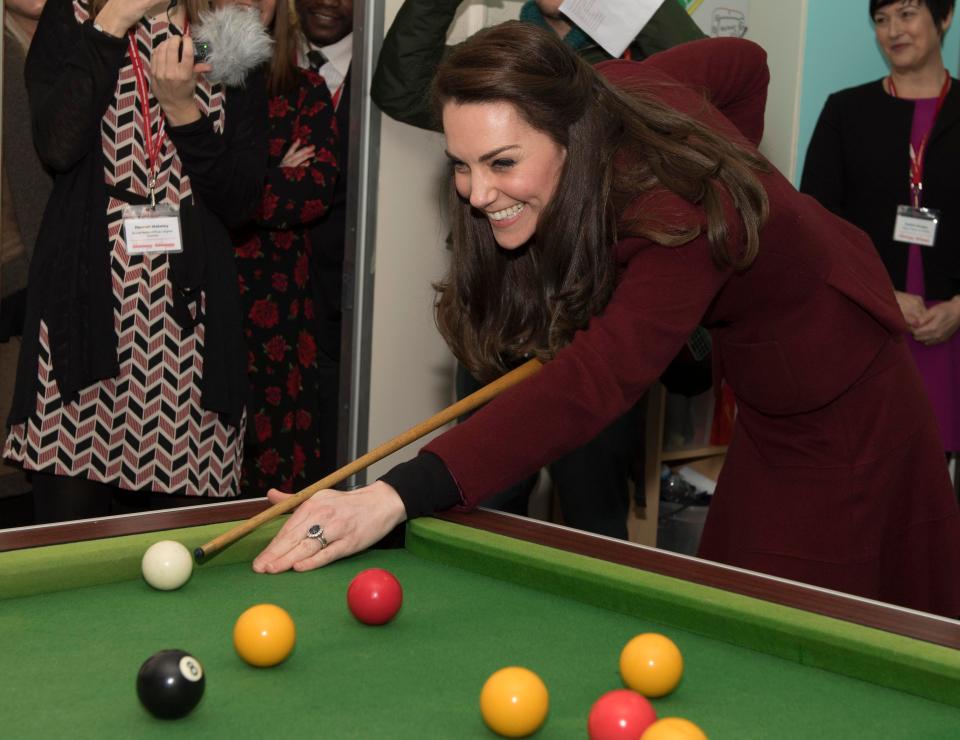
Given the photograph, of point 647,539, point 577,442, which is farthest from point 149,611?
point 647,539

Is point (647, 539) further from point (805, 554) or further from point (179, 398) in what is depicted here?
point (805, 554)

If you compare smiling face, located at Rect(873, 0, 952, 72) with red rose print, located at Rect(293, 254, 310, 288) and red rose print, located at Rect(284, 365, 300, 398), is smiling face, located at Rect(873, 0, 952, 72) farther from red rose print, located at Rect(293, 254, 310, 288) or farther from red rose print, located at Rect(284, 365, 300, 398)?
red rose print, located at Rect(284, 365, 300, 398)

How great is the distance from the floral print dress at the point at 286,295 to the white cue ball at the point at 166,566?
158cm

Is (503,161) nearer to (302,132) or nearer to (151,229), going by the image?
(151,229)

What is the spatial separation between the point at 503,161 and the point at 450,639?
0.67 m

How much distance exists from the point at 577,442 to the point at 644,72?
631 millimetres

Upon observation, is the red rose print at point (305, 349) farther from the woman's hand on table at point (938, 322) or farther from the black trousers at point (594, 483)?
the woman's hand on table at point (938, 322)

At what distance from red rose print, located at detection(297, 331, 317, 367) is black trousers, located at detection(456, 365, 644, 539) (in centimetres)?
48

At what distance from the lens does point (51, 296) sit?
263 centimetres

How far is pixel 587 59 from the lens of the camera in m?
2.93

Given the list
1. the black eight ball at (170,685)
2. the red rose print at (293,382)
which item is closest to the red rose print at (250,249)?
the red rose print at (293,382)

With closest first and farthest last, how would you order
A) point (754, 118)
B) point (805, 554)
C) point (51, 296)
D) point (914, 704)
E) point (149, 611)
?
1. point (914, 704)
2. point (149, 611)
3. point (805, 554)
4. point (754, 118)
5. point (51, 296)

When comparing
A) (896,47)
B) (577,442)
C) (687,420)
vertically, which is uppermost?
(896,47)

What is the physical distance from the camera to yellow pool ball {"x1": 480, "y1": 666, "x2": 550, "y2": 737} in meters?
1.10
